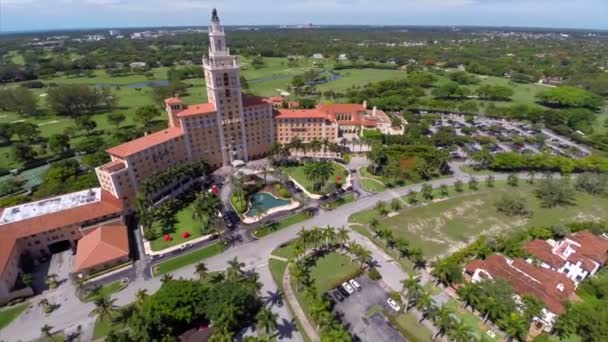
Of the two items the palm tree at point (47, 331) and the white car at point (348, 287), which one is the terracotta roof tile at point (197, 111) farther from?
Result: the white car at point (348, 287)

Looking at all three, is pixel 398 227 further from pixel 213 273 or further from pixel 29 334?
pixel 29 334

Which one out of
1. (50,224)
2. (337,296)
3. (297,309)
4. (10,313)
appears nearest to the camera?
(10,313)

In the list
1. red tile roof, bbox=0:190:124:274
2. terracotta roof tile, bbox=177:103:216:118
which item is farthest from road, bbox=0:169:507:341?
terracotta roof tile, bbox=177:103:216:118

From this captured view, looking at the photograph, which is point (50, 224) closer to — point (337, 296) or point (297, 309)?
point (297, 309)

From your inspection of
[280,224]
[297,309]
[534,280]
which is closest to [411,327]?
[297,309]

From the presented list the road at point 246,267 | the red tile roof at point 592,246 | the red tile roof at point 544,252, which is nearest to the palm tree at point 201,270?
the road at point 246,267
